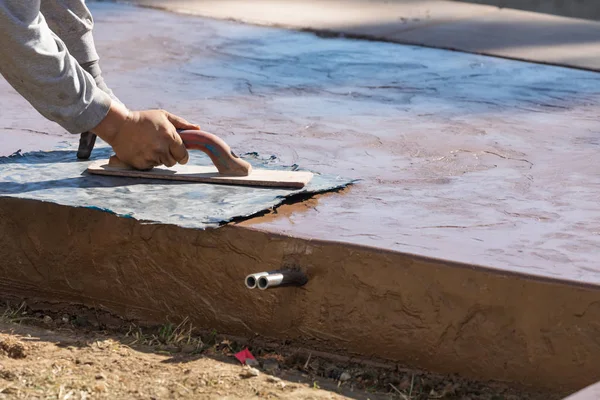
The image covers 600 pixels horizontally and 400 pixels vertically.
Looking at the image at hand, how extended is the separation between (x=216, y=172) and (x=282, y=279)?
58 cm

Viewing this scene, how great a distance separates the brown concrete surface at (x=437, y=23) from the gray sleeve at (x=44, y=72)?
251cm

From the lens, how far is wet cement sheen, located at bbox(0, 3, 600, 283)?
2.38 metres

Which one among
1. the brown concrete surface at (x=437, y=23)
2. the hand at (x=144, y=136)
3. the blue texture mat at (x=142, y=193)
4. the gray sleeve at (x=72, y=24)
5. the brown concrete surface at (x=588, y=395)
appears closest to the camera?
the brown concrete surface at (x=588, y=395)

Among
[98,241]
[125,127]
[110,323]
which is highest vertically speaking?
[125,127]

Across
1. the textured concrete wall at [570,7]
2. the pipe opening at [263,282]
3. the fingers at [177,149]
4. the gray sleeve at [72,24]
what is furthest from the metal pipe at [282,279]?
the textured concrete wall at [570,7]

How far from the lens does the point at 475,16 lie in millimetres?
5695

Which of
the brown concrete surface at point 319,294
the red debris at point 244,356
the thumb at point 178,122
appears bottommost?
the red debris at point 244,356

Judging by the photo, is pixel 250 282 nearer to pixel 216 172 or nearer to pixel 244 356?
pixel 244 356


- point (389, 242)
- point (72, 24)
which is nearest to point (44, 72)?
point (72, 24)

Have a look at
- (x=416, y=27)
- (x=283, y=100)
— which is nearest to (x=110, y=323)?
(x=283, y=100)

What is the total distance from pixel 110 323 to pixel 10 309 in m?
0.26

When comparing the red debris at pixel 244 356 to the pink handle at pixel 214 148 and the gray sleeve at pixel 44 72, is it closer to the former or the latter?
the pink handle at pixel 214 148

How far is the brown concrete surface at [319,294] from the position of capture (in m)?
2.14

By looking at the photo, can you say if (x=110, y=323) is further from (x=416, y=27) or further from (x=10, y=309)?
(x=416, y=27)
